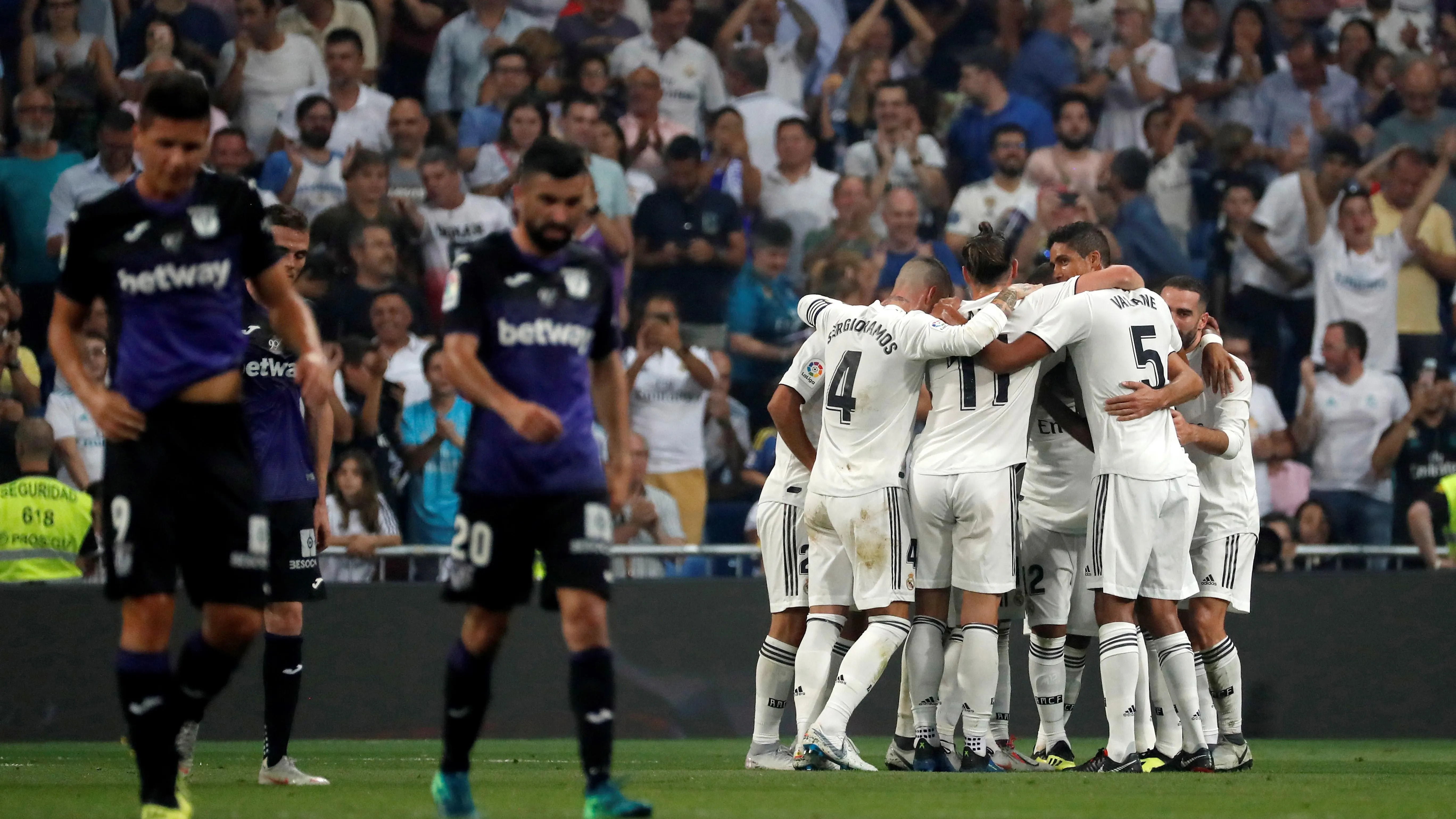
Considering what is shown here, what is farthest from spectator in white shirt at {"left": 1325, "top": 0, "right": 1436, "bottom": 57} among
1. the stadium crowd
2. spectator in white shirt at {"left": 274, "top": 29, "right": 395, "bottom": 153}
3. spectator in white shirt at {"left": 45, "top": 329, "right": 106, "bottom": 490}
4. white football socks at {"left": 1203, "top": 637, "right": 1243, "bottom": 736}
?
spectator in white shirt at {"left": 45, "top": 329, "right": 106, "bottom": 490}

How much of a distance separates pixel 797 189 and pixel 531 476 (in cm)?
1052

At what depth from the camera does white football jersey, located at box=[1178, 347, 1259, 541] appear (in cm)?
983

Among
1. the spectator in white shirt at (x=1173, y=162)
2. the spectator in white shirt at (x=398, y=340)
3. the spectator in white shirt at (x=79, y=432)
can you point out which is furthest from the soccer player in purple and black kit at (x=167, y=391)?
the spectator in white shirt at (x=1173, y=162)

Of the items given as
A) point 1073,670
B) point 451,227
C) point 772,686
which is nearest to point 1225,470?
point 1073,670

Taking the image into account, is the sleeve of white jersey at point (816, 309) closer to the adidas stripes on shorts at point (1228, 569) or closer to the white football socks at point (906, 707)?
the white football socks at point (906, 707)

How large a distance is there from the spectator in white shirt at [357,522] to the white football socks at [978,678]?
17.9 ft

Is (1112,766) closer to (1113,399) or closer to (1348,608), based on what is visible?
(1113,399)

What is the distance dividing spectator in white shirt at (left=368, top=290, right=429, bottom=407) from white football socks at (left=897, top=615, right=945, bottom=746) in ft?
19.9

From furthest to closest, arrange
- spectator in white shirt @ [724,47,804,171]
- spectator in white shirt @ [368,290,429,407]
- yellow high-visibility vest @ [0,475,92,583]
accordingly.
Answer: spectator in white shirt @ [724,47,804,171] → spectator in white shirt @ [368,290,429,407] → yellow high-visibility vest @ [0,475,92,583]

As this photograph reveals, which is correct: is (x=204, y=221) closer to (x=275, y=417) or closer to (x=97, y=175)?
(x=275, y=417)

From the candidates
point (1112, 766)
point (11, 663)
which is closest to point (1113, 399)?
point (1112, 766)

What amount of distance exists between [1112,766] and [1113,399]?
1857mm

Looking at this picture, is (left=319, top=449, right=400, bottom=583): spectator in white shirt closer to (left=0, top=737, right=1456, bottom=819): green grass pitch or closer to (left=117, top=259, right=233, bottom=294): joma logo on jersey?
(left=0, top=737, right=1456, bottom=819): green grass pitch

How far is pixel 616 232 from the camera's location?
1548 cm
